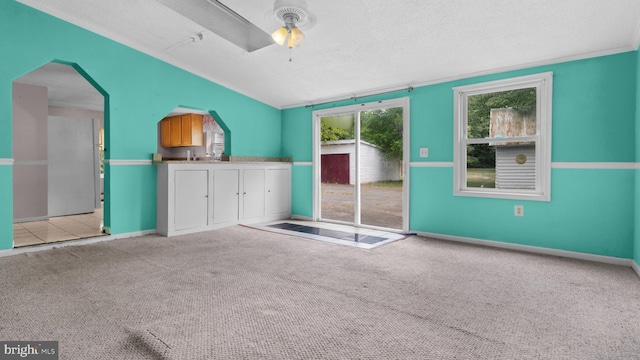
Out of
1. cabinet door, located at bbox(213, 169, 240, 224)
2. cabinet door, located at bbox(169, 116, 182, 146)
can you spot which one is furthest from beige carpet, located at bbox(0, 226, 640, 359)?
cabinet door, located at bbox(169, 116, 182, 146)

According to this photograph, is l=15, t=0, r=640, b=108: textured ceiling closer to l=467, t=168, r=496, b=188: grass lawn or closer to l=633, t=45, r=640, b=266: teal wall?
l=633, t=45, r=640, b=266: teal wall

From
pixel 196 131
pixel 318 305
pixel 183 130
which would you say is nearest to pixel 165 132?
pixel 183 130

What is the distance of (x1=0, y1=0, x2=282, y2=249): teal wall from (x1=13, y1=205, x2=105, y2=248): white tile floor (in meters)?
0.44

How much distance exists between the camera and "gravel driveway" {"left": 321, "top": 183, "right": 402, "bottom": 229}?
5411 mm

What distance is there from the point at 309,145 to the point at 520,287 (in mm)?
4006

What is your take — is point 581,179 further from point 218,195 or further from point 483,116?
point 218,195

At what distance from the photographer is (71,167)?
5.88 m

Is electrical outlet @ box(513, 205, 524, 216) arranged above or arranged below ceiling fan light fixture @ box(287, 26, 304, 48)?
below

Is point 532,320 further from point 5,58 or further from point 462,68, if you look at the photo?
point 5,58

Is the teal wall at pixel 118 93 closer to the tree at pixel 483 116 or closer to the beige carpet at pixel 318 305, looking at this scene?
the beige carpet at pixel 318 305

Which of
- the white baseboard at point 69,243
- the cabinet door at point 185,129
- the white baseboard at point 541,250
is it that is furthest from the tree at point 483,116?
the cabinet door at point 185,129

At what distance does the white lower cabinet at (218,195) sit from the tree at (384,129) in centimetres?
169

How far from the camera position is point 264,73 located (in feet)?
15.8

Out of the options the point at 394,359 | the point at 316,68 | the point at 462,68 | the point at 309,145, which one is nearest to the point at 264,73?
the point at 316,68
